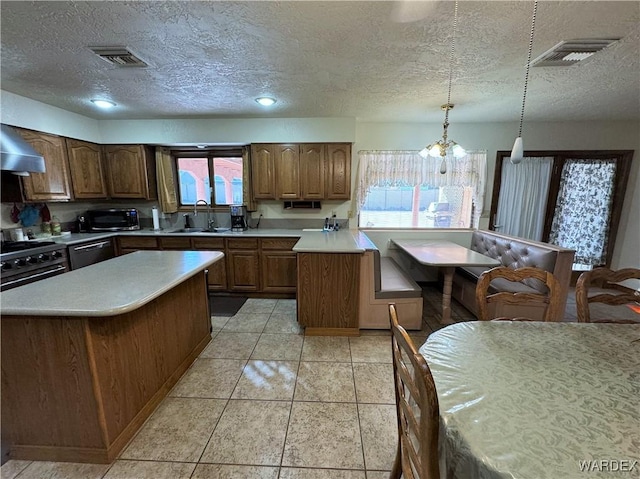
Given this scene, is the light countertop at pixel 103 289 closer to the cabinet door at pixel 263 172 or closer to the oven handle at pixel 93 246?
the oven handle at pixel 93 246

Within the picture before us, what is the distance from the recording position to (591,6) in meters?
1.43

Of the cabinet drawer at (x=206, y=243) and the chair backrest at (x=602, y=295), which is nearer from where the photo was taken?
the chair backrest at (x=602, y=295)

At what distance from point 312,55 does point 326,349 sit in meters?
2.47

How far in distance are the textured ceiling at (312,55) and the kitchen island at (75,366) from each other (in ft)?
5.11

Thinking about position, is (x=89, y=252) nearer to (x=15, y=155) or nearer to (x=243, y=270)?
(x=15, y=155)

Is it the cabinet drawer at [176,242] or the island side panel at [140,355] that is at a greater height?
the cabinet drawer at [176,242]

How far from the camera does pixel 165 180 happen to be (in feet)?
13.3

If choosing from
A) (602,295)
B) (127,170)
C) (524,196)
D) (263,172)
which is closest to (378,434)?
(602,295)

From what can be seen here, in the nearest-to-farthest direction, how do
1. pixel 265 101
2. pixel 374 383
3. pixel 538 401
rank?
pixel 538 401, pixel 374 383, pixel 265 101

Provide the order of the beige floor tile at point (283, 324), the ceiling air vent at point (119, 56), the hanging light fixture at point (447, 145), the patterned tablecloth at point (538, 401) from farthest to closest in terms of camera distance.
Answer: the beige floor tile at point (283, 324) → the ceiling air vent at point (119, 56) → the hanging light fixture at point (447, 145) → the patterned tablecloth at point (538, 401)

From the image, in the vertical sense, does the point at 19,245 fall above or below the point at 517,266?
above

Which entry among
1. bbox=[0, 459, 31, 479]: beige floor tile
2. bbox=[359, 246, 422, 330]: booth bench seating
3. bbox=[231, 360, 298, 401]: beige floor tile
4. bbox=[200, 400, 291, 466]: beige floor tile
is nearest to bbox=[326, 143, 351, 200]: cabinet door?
bbox=[359, 246, 422, 330]: booth bench seating

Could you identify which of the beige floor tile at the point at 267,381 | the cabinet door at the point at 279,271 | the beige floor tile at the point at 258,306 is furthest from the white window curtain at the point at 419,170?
the beige floor tile at the point at 267,381

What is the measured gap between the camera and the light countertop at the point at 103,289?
1.29 metres
